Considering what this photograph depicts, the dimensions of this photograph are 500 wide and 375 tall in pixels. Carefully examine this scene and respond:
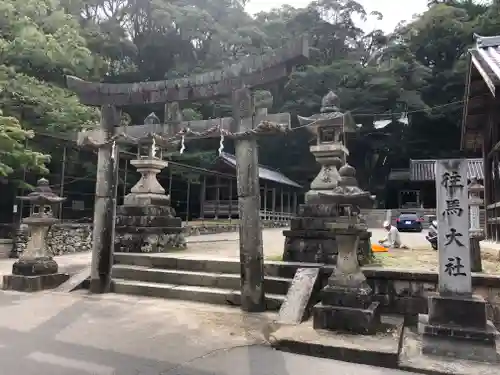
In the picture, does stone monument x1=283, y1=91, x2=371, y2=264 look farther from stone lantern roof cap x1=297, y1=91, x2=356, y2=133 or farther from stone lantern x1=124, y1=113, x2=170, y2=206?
stone lantern x1=124, y1=113, x2=170, y2=206

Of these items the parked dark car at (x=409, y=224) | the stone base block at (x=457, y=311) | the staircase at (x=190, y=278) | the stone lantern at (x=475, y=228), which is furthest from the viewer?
the parked dark car at (x=409, y=224)

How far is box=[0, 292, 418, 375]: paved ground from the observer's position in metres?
3.98

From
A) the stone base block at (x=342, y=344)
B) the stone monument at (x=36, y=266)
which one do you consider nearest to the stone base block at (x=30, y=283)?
the stone monument at (x=36, y=266)

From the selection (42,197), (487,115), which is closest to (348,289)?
(42,197)

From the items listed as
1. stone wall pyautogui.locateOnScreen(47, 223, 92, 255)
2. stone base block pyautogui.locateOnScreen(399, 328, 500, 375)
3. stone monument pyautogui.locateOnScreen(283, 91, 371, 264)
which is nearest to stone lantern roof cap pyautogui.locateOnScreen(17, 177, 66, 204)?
stone wall pyautogui.locateOnScreen(47, 223, 92, 255)

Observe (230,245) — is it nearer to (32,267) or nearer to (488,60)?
(32,267)

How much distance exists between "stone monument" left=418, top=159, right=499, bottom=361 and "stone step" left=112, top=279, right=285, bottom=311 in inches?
92.4

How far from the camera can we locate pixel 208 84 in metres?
6.85

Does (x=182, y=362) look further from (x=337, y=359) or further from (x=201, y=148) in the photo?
(x=201, y=148)

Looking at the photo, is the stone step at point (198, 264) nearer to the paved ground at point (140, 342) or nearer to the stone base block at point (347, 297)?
the paved ground at point (140, 342)

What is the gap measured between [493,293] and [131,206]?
7778mm

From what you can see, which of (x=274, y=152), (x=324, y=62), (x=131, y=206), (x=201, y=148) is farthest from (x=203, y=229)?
(x=324, y=62)

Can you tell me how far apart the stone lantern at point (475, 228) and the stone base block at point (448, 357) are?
207 cm

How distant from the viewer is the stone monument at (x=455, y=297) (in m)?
4.53
